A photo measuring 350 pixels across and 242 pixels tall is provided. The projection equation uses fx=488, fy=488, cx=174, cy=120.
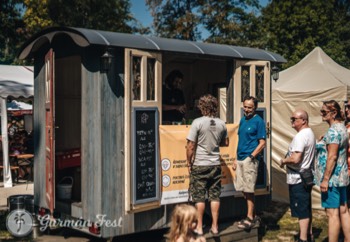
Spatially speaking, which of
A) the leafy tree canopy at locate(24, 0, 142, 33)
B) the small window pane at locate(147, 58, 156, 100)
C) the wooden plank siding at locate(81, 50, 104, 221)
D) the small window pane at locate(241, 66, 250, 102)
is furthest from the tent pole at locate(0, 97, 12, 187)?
the leafy tree canopy at locate(24, 0, 142, 33)

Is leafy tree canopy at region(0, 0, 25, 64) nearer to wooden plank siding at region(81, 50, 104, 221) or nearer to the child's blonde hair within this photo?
wooden plank siding at region(81, 50, 104, 221)

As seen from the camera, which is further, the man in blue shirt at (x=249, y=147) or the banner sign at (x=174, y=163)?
the man in blue shirt at (x=249, y=147)

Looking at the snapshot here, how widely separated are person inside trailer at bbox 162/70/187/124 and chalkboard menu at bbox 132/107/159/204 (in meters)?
1.56

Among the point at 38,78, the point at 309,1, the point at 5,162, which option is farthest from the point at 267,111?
the point at 309,1

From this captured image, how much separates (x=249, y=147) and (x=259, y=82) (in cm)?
147

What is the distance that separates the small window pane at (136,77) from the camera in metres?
6.26

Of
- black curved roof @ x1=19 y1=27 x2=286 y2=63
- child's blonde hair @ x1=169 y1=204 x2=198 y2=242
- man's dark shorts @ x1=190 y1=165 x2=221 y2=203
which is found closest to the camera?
child's blonde hair @ x1=169 y1=204 x2=198 y2=242

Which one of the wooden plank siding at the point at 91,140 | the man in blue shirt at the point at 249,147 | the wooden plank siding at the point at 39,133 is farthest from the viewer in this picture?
the wooden plank siding at the point at 39,133

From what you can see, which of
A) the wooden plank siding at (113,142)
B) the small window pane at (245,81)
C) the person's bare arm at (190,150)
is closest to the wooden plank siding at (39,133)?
the wooden plank siding at (113,142)

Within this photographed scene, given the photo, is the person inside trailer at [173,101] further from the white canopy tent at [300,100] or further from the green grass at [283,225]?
the white canopy tent at [300,100]

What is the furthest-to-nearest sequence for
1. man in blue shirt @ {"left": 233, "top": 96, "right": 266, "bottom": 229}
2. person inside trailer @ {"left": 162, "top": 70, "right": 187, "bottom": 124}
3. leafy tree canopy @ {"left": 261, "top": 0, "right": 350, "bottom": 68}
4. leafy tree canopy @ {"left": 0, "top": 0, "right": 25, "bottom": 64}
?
leafy tree canopy @ {"left": 261, "top": 0, "right": 350, "bottom": 68}, leafy tree canopy @ {"left": 0, "top": 0, "right": 25, "bottom": 64}, person inside trailer @ {"left": 162, "top": 70, "right": 187, "bottom": 124}, man in blue shirt @ {"left": 233, "top": 96, "right": 266, "bottom": 229}

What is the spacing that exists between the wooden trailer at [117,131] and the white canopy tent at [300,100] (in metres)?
3.10

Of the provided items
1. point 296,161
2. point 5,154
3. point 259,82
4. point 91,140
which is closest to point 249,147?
point 296,161

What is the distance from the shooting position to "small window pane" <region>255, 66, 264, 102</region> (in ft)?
25.8
